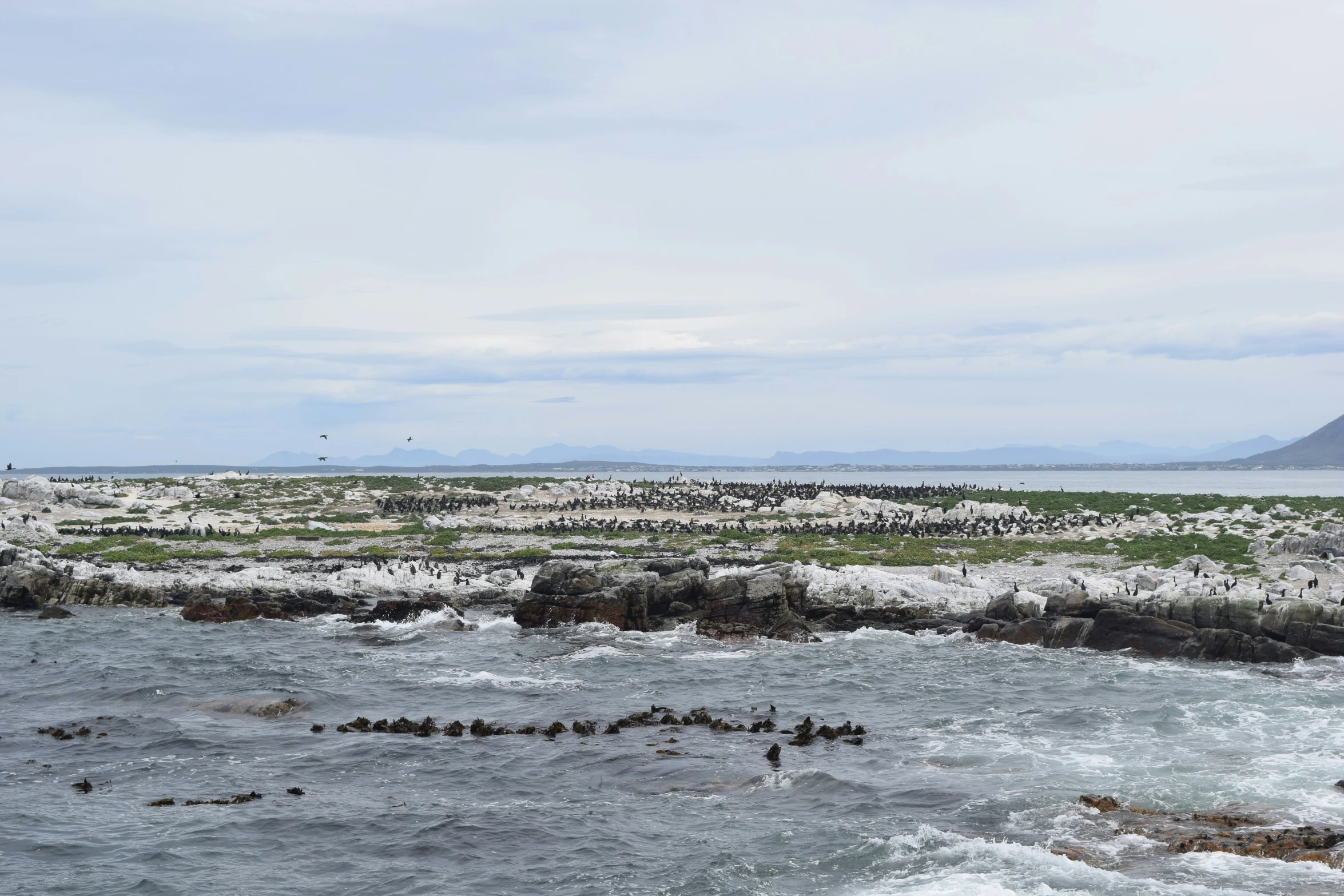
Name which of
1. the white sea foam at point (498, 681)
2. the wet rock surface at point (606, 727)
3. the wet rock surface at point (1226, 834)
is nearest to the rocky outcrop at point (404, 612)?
the white sea foam at point (498, 681)

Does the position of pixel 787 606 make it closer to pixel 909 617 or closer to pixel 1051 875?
pixel 909 617

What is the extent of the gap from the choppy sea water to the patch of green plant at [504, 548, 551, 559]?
21594 mm

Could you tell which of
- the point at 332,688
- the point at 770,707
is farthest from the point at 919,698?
the point at 332,688

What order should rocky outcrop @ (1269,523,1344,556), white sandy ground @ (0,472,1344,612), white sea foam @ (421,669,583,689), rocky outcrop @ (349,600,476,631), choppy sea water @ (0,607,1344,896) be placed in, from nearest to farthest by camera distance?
1. choppy sea water @ (0,607,1344,896)
2. white sea foam @ (421,669,583,689)
3. white sandy ground @ (0,472,1344,612)
4. rocky outcrop @ (349,600,476,631)
5. rocky outcrop @ (1269,523,1344,556)

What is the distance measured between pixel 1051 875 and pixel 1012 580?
1236 inches

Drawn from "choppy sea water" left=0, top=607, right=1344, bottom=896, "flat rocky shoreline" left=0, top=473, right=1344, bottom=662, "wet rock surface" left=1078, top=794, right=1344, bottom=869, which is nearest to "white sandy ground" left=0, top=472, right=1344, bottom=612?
"flat rocky shoreline" left=0, top=473, right=1344, bottom=662

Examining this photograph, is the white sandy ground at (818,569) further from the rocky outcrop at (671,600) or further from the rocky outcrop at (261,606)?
the rocky outcrop at (671,600)

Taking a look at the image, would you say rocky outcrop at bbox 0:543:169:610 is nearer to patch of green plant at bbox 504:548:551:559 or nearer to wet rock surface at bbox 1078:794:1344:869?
patch of green plant at bbox 504:548:551:559

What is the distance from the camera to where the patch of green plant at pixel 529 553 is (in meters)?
57.2

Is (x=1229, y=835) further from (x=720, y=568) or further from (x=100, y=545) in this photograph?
(x=100, y=545)

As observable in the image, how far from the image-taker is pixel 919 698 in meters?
28.2

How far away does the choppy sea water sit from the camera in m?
16.4

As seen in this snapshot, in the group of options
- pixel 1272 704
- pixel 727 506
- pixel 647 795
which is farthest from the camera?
pixel 727 506

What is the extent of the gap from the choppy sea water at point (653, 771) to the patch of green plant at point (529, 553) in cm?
2159
